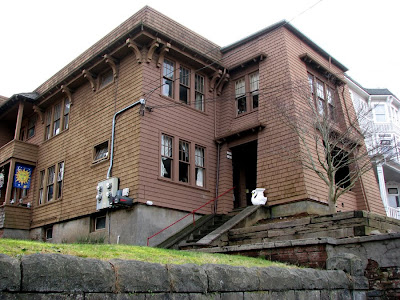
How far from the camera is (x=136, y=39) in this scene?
17031mm

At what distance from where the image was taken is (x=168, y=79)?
1806 centimetres

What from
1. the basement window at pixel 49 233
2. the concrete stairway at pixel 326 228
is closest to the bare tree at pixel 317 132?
the concrete stairway at pixel 326 228

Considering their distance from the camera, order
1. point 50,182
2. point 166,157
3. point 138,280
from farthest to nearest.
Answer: point 50,182 → point 166,157 → point 138,280

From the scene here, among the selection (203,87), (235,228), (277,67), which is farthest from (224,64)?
(235,228)

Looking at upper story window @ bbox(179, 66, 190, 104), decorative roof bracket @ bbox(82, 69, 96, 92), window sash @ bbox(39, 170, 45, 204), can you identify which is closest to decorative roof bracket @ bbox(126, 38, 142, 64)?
upper story window @ bbox(179, 66, 190, 104)

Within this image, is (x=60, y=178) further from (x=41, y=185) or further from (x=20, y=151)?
(x=20, y=151)

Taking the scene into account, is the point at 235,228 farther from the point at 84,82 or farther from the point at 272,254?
the point at 84,82

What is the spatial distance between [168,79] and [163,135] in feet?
8.44

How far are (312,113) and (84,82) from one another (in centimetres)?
1076

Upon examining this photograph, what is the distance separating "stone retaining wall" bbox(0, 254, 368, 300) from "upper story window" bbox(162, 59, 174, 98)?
467 inches

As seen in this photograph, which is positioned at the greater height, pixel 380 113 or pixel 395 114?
pixel 395 114

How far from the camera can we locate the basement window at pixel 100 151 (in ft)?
60.0

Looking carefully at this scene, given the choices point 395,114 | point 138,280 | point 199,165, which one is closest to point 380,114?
point 395,114

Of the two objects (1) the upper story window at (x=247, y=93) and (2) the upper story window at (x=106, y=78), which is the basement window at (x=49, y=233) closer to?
(2) the upper story window at (x=106, y=78)
